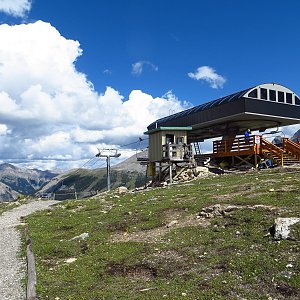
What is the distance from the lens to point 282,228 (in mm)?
12820

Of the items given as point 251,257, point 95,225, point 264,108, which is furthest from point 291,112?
point 251,257

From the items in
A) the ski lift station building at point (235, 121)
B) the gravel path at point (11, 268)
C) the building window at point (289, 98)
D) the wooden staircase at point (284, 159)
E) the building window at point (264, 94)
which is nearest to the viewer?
the gravel path at point (11, 268)

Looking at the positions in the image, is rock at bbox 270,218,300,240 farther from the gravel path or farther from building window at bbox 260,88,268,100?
building window at bbox 260,88,268,100

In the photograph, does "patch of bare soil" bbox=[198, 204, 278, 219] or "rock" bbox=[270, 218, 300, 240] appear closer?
"rock" bbox=[270, 218, 300, 240]

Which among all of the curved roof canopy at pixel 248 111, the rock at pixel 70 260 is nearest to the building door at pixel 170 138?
the curved roof canopy at pixel 248 111

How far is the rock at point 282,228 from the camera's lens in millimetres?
12555

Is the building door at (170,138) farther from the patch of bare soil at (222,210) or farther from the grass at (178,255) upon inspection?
the patch of bare soil at (222,210)

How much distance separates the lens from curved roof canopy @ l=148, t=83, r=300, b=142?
45.5 meters

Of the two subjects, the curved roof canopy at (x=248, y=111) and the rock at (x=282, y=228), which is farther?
the curved roof canopy at (x=248, y=111)

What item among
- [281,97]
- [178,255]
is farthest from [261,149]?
[178,255]

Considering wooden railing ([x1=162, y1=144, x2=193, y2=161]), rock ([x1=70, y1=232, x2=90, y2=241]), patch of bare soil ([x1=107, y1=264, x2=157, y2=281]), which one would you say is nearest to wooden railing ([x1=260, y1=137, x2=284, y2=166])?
wooden railing ([x1=162, y1=144, x2=193, y2=161])

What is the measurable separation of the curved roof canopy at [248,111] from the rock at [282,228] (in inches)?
1282

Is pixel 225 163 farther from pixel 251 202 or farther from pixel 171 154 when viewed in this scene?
pixel 251 202

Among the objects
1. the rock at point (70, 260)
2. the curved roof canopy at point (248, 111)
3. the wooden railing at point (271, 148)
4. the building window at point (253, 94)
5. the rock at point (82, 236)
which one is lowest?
the rock at point (70, 260)
